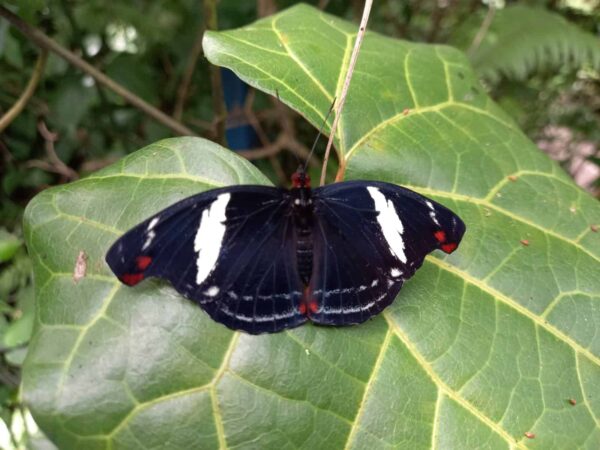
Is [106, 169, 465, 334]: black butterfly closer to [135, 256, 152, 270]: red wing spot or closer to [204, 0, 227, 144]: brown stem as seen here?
[135, 256, 152, 270]: red wing spot

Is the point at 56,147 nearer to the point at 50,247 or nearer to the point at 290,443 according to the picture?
the point at 50,247

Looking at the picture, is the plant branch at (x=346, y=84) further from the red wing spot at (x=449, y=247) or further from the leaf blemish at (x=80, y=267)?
the leaf blemish at (x=80, y=267)

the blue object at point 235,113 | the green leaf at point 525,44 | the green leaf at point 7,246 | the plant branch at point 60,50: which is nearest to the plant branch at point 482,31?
the green leaf at point 525,44

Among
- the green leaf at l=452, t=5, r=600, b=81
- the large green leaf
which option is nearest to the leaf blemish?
the large green leaf

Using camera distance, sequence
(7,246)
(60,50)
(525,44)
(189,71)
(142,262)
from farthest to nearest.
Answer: (525,44), (189,71), (60,50), (7,246), (142,262)

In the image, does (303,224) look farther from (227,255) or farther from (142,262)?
(142,262)

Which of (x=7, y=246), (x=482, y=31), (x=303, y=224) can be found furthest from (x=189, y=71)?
(x=482, y=31)

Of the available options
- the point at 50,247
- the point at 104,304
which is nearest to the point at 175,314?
the point at 104,304
